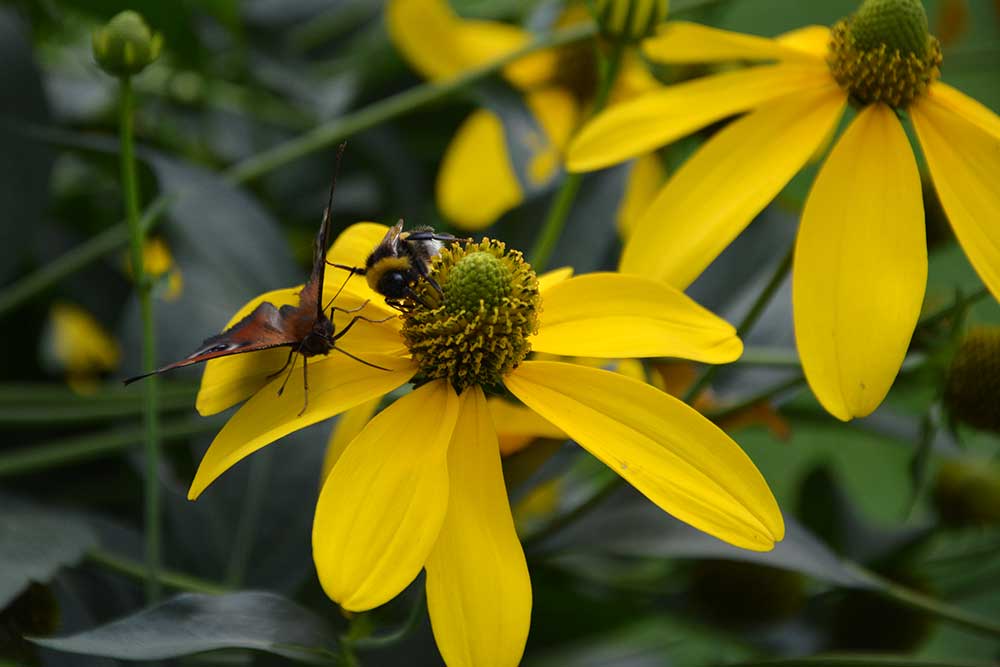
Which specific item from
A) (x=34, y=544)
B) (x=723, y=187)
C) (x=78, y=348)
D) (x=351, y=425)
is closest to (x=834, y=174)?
(x=723, y=187)

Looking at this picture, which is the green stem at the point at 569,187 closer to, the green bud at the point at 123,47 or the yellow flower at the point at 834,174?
the yellow flower at the point at 834,174

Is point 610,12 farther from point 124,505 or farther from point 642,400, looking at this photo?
point 124,505

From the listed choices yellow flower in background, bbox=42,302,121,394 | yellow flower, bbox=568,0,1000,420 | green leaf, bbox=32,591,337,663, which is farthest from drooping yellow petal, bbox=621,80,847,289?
yellow flower in background, bbox=42,302,121,394

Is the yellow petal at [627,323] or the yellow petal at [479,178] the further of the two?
the yellow petal at [479,178]

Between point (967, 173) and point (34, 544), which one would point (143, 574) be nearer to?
point (34, 544)

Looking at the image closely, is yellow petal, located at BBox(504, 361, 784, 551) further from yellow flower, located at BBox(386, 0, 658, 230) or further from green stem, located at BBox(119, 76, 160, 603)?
yellow flower, located at BBox(386, 0, 658, 230)

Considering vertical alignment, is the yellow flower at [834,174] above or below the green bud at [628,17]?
below

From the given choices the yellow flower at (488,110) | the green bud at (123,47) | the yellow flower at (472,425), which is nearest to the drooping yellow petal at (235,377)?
the yellow flower at (472,425)

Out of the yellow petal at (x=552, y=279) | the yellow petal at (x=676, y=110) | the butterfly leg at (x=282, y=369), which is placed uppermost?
the yellow petal at (x=676, y=110)
